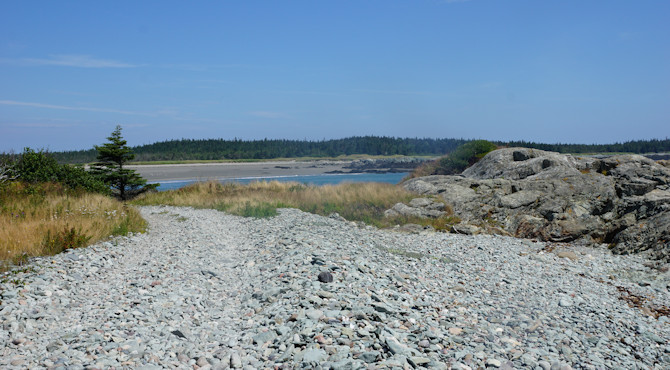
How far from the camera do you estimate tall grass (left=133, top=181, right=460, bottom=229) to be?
18828mm

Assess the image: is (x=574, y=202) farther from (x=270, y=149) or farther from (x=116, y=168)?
(x=270, y=149)

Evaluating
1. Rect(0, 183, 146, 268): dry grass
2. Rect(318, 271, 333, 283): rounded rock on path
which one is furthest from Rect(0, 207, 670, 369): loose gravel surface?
Rect(0, 183, 146, 268): dry grass

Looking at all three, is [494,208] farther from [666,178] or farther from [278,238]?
[278,238]

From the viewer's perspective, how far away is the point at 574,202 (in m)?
16.9

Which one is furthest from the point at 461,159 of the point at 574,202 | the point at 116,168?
the point at 116,168

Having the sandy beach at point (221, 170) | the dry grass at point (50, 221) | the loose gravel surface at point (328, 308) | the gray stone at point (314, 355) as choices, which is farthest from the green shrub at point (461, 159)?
the sandy beach at point (221, 170)

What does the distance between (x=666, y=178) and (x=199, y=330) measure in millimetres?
20185

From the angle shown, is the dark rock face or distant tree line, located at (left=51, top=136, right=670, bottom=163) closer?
the dark rock face

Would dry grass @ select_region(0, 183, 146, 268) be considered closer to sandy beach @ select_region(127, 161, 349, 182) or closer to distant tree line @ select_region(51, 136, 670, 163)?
sandy beach @ select_region(127, 161, 349, 182)

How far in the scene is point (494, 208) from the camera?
723 inches

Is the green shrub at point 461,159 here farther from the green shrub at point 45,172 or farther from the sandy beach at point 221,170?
the sandy beach at point 221,170

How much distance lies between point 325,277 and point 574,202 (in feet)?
44.1

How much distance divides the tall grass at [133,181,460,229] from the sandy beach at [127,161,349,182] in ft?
96.6

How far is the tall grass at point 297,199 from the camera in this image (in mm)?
18828
